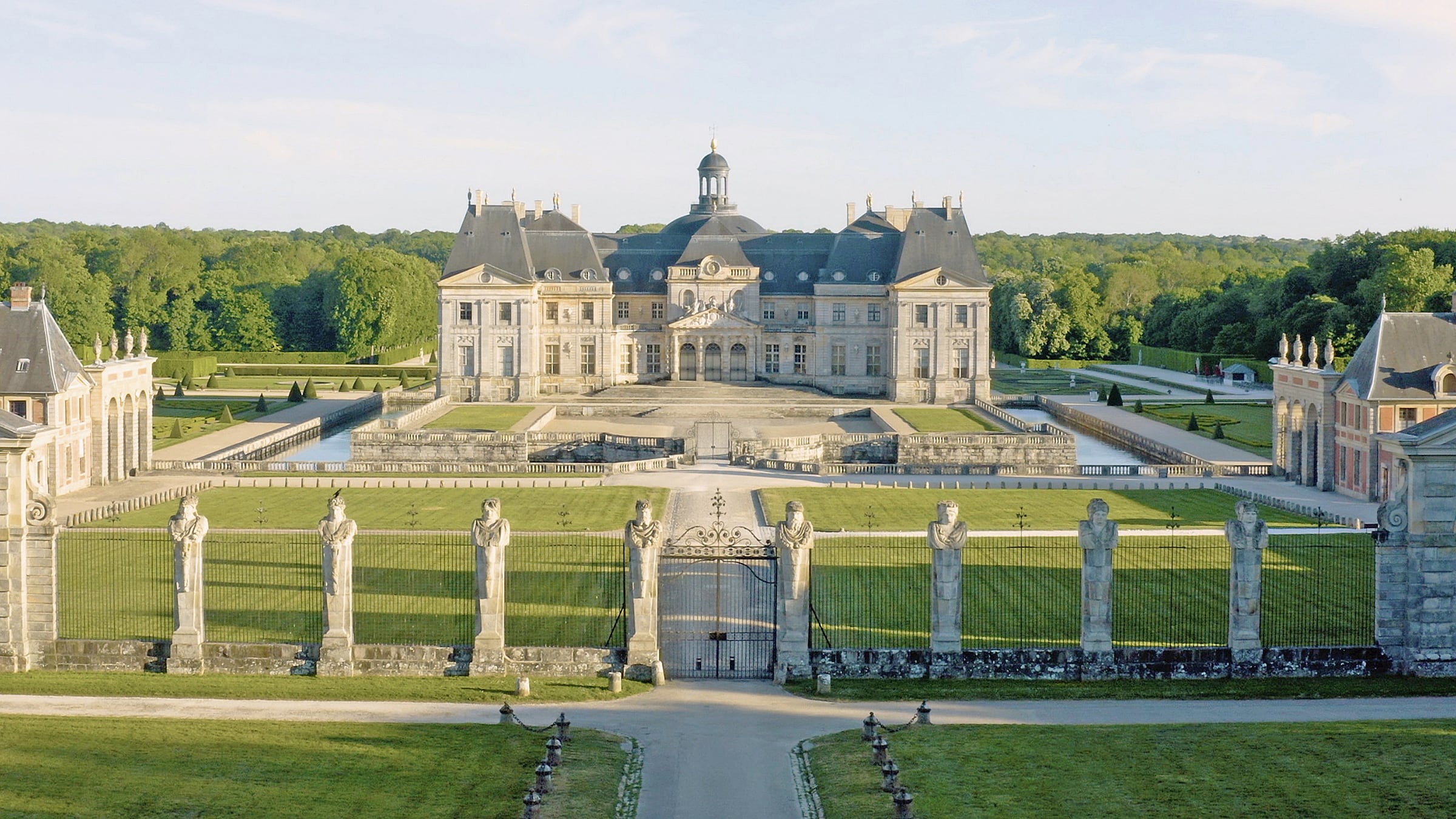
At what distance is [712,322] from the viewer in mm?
97062

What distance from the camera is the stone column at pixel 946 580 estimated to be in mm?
25938

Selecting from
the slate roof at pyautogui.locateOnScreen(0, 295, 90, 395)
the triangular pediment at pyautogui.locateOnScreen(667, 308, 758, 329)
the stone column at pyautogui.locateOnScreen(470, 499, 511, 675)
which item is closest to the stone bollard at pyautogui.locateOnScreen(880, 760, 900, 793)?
the stone column at pyautogui.locateOnScreen(470, 499, 511, 675)

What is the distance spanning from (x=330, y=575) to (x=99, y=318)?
101772 mm

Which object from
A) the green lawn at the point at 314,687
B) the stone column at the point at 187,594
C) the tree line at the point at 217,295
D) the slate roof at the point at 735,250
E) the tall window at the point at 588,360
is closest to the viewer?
the green lawn at the point at 314,687

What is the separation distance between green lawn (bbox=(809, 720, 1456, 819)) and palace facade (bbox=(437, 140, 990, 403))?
71163 mm

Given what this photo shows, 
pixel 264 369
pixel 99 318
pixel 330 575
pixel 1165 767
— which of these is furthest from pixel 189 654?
pixel 99 318

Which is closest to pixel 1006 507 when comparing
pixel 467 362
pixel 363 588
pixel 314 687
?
pixel 363 588

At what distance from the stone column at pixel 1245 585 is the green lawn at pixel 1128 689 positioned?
50 centimetres

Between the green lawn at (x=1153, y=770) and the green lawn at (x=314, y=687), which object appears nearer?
the green lawn at (x=1153, y=770)

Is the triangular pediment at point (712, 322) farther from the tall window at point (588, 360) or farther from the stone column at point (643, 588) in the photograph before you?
the stone column at point (643, 588)

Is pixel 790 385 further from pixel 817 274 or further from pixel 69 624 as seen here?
pixel 69 624

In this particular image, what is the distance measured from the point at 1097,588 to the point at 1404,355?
30233 mm

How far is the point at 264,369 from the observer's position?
384 ft

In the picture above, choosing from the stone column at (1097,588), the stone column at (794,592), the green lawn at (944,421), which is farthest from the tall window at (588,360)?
the stone column at (1097,588)
